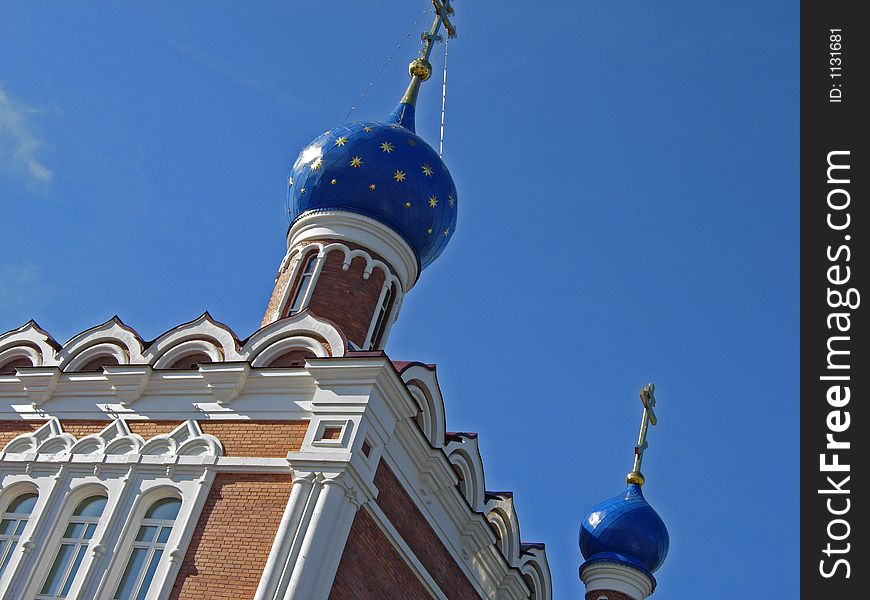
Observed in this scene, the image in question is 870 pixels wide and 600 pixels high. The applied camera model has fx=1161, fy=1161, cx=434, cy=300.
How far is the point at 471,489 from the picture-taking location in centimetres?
1096

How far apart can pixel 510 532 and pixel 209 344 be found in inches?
140

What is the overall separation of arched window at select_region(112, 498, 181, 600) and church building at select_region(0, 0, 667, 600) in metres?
0.02

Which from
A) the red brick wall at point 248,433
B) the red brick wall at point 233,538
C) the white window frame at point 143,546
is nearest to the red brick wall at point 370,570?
the red brick wall at point 233,538

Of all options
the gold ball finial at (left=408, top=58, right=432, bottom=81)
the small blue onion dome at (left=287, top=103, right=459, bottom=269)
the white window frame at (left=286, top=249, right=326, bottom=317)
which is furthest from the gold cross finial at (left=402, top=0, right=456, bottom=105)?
the white window frame at (left=286, top=249, right=326, bottom=317)

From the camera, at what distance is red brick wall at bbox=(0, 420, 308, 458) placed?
938cm

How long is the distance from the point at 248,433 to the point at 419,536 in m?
1.75

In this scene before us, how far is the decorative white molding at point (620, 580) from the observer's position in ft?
46.6

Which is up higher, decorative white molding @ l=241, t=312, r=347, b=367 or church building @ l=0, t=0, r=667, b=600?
decorative white molding @ l=241, t=312, r=347, b=367

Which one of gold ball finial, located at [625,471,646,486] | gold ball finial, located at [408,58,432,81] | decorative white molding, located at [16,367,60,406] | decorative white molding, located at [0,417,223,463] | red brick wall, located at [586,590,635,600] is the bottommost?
decorative white molding, located at [0,417,223,463]

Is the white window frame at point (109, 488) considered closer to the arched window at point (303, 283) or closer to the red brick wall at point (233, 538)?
the red brick wall at point (233, 538)

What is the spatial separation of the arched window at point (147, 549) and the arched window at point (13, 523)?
1210 millimetres

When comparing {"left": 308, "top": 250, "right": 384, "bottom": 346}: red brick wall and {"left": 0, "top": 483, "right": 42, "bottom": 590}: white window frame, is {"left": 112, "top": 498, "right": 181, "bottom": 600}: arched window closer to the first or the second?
{"left": 0, "top": 483, "right": 42, "bottom": 590}: white window frame
